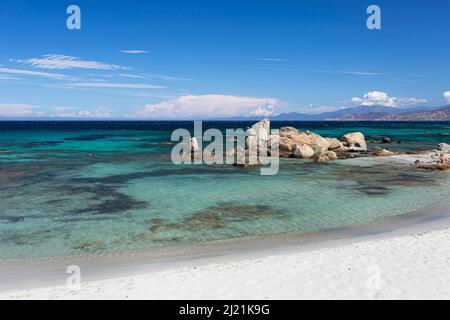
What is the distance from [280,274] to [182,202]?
1186 cm

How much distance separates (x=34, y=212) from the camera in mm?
19609

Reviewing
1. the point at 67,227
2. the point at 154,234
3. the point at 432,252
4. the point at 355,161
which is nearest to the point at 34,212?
the point at 67,227

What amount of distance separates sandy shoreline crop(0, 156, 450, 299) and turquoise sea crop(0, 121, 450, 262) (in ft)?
6.57

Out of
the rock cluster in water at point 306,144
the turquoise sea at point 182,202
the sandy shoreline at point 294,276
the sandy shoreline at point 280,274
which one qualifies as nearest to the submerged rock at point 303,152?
the rock cluster in water at point 306,144

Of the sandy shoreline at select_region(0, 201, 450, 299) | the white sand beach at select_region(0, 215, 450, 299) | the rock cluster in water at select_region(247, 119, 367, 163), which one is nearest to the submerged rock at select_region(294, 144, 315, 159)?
the rock cluster in water at select_region(247, 119, 367, 163)

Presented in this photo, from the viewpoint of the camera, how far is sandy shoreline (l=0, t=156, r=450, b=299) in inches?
363

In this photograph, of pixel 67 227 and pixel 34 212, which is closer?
pixel 67 227

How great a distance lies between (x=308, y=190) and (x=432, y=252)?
13.5m

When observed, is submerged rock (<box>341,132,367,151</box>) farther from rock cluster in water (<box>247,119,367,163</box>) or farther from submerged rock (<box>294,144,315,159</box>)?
submerged rock (<box>294,144,315,159</box>)

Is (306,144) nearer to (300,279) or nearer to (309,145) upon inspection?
(309,145)

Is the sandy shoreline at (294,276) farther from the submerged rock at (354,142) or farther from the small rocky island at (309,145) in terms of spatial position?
the submerged rock at (354,142)
